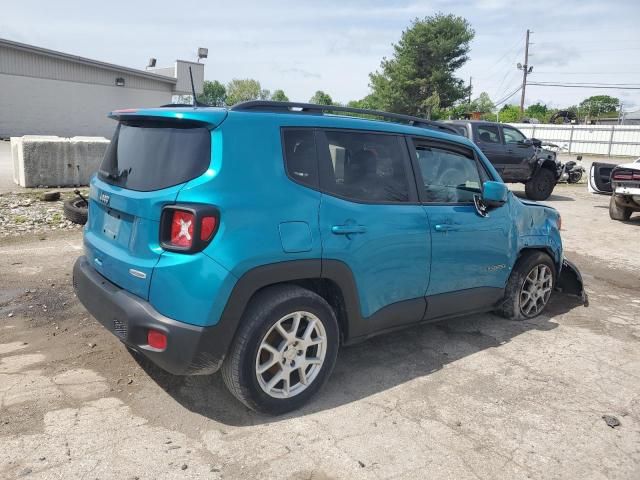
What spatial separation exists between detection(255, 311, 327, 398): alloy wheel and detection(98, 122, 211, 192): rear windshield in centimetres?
98

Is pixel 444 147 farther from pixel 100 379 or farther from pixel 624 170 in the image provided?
pixel 624 170

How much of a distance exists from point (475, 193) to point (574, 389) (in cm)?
162

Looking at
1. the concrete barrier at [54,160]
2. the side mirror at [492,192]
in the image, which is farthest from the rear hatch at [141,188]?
the concrete barrier at [54,160]

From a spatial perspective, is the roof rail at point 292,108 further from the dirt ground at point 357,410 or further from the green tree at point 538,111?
the green tree at point 538,111

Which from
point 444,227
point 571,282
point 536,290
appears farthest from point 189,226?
point 571,282

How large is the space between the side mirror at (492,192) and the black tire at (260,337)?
1.72 meters

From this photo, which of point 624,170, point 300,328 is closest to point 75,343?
point 300,328

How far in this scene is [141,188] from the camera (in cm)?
296

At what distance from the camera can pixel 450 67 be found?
142 feet

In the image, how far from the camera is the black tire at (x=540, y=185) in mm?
14109

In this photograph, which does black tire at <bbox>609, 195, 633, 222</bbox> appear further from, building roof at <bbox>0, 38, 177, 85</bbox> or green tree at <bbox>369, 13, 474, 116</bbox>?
green tree at <bbox>369, 13, 474, 116</bbox>

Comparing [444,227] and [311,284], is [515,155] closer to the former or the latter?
[444,227]

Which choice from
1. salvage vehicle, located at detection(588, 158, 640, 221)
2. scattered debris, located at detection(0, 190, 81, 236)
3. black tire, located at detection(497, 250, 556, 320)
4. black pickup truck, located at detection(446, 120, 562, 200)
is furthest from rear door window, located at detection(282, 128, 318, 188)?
black pickup truck, located at detection(446, 120, 562, 200)

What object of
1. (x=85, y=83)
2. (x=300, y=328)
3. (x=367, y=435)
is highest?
(x=85, y=83)
